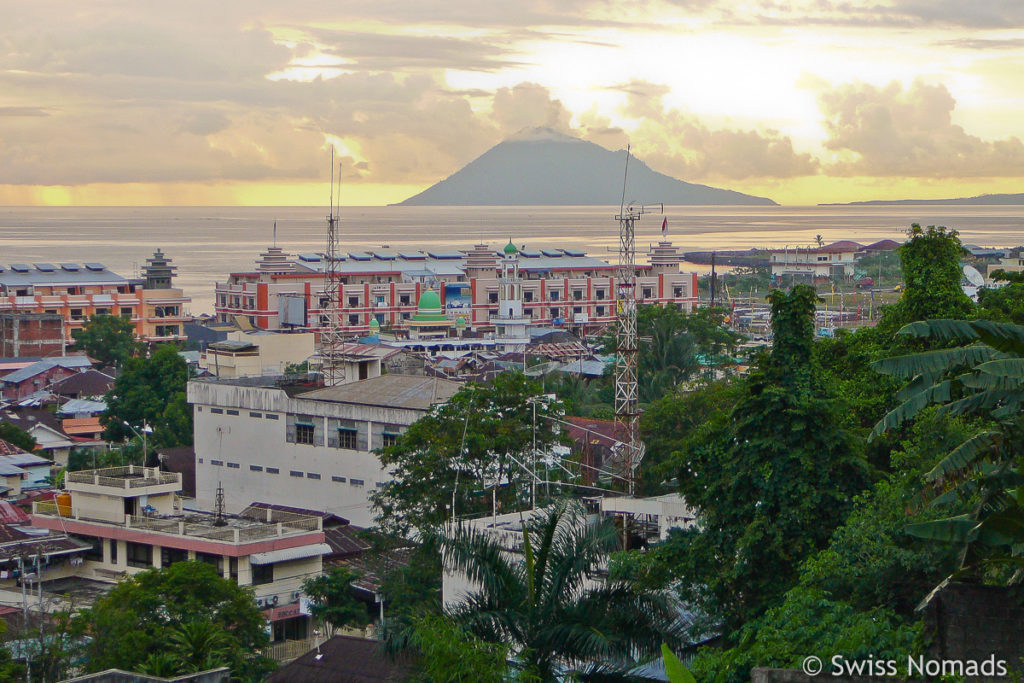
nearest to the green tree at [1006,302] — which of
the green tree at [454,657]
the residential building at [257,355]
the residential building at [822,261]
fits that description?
the green tree at [454,657]

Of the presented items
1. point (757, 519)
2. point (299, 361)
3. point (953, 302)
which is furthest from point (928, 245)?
point (299, 361)

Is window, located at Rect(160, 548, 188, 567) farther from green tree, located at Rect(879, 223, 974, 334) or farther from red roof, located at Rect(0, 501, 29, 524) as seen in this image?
green tree, located at Rect(879, 223, 974, 334)

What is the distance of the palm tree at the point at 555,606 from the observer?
1141 centimetres

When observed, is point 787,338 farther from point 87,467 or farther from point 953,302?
point 87,467

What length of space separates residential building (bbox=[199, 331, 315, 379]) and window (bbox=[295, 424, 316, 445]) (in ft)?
30.7

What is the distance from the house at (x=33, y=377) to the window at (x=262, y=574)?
1347 inches

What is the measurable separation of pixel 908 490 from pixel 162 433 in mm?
34325

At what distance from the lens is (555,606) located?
38.0 ft

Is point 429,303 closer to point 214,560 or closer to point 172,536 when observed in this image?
point 172,536

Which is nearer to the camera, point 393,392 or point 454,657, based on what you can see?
point 454,657

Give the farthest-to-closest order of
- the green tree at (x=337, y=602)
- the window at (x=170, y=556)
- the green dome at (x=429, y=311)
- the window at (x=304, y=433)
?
the green dome at (x=429, y=311) < the window at (x=304, y=433) < the window at (x=170, y=556) < the green tree at (x=337, y=602)

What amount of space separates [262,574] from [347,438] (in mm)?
9087

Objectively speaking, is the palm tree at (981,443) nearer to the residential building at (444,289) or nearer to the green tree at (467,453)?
the green tree at (467,453)

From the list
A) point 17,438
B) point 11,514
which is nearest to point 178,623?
point 11,514
